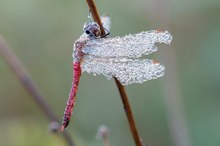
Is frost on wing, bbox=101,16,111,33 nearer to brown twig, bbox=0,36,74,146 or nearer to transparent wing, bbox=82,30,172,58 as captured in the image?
transparent wing, bbox=82,30,172,58

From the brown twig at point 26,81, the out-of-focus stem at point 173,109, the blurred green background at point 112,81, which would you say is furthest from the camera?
the blurred green background at point 112,81

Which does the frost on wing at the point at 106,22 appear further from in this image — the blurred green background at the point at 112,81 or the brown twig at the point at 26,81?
the blurred green background at the point at 112,81

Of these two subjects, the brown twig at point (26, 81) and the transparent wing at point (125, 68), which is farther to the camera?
the brown twig at point (26, 81)

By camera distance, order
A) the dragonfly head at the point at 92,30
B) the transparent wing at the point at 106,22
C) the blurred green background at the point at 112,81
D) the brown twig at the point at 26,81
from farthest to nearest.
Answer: the blurred green background at the point at 112,81 < the brown twig at the point at 26,81 < the transparent wing at the point at 106,22 < the dragonfly head at the point at 92,30

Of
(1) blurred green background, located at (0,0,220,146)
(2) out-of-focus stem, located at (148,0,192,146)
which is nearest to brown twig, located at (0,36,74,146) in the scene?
(2) out-of-focus stem, located at (148,0,192,146)

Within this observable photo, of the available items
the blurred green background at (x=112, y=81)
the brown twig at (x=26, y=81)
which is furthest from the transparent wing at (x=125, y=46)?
the blurred green background at (x=112, y=81)

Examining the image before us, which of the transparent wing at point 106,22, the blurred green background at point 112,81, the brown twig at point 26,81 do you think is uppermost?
the transparent wing at point 106,22

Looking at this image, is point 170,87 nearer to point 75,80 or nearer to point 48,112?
point 48,112

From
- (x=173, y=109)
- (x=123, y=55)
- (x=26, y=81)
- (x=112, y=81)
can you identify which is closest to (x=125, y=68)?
(x=123, y=55)

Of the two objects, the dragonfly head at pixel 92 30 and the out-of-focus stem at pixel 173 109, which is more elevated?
the dragonfly head at pixel 92 30
